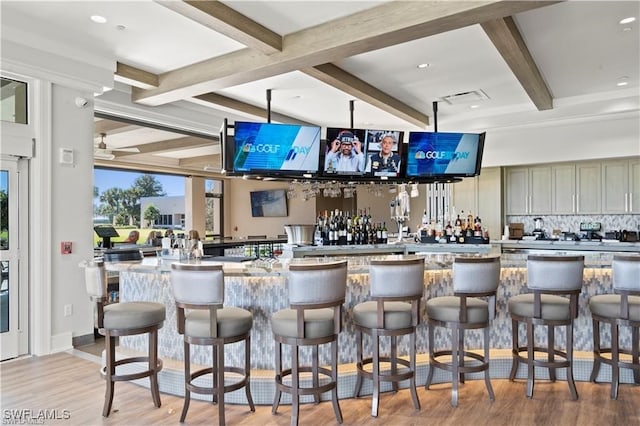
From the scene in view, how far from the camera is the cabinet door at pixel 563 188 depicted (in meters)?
7.43

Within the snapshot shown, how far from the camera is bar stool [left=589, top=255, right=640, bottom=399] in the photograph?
10.9 ft

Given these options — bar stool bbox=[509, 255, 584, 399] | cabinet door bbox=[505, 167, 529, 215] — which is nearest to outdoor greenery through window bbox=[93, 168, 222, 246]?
cabinet door bbox=[505, 167, 529, 215]

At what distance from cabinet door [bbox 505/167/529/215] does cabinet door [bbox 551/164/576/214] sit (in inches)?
16.9

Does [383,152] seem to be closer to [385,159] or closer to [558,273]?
[385,159]

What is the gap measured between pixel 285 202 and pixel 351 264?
8.44 meters

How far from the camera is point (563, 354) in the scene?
12.0ft

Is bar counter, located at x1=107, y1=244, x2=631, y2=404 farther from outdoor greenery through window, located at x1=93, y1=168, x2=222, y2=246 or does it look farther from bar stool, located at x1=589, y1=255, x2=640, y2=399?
outdoor greenery through window, located at x1=93, y1=168, x2=222, y2=246

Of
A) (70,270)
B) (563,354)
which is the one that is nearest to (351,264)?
(563,354)

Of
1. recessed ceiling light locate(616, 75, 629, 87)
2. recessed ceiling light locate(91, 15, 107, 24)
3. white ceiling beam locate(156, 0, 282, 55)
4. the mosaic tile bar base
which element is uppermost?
recessed ceiling light locate(91, 15, 107, 24)

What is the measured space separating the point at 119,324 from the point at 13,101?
2835 millimetres

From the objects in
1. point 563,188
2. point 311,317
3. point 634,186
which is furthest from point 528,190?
point 311,317

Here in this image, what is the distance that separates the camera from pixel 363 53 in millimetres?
4277

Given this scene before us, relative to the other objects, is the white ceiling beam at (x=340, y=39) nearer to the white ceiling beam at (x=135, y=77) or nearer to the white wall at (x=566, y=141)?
the white ceiling beam at (x=135, y=77)

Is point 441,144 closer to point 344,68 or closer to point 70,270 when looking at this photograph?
point 344,68
